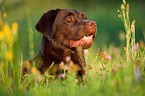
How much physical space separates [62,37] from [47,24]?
0.37 meters

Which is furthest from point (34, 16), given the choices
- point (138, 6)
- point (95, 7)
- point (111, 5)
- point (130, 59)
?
point (130, 59)

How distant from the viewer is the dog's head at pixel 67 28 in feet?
13.9

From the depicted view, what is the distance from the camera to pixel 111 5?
611 inches

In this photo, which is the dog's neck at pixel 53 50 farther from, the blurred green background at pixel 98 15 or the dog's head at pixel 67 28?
the blurred green background at pixel 98 15

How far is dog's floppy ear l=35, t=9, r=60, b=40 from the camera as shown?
166 inches

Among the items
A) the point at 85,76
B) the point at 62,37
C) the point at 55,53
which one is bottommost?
the point at 85,76

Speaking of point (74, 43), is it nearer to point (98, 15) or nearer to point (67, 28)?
point (67, 28)

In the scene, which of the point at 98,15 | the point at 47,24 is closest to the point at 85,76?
the point at 47,24

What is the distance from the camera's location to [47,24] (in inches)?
171

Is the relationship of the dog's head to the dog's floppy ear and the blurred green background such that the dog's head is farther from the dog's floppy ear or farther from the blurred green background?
the blurred green background

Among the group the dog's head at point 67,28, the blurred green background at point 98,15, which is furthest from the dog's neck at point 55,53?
the blurred green background at point 98,15

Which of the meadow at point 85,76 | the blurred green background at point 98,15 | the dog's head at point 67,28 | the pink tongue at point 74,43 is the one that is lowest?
the meadow at point 85,76

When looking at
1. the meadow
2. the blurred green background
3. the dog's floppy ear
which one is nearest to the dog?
the dog's floppy ear

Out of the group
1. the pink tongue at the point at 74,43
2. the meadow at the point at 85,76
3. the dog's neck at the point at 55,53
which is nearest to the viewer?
the meadow at the point at 85,76
